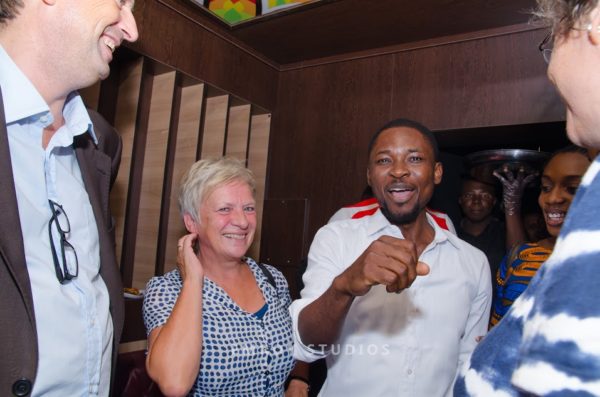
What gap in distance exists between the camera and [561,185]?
1.79 m

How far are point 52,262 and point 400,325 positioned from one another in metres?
1.01

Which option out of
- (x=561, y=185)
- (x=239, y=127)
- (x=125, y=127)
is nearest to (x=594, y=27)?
(x=561, y=185)

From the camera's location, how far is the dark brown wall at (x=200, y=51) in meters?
2.29

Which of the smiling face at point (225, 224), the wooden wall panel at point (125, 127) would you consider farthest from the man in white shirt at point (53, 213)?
the wooden wall panel at point (125, 127)

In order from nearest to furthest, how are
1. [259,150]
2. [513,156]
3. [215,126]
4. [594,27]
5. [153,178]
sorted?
[594,27] → [513,156] → [153,178] → [215,126] → [259,150]

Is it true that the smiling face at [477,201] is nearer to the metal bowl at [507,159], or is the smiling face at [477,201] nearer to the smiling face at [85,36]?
the metal bowl at [507,159]

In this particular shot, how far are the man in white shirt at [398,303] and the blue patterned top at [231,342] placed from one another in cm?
8

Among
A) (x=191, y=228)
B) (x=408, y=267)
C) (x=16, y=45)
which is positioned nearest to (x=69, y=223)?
(x=16, y=45)

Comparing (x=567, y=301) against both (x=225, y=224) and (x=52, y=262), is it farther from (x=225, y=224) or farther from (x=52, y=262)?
(x=225, y=224)

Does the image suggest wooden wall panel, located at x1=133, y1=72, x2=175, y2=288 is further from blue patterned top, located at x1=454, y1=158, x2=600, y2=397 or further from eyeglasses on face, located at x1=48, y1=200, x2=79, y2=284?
blue patterned top, located at x1=454, y1=158, x2=600, y2=397

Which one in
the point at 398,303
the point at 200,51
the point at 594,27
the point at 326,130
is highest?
the point at 200,51

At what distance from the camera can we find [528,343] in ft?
1.41

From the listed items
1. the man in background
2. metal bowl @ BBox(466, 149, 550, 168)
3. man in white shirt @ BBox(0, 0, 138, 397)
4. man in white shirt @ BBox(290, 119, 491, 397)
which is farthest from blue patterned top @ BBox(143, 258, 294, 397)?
the man in background

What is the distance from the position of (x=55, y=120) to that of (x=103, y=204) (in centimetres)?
25
